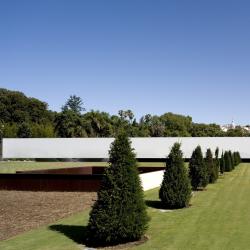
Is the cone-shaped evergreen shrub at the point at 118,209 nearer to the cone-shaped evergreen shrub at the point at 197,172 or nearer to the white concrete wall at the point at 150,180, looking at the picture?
the white concrete wall at the point at 150,180

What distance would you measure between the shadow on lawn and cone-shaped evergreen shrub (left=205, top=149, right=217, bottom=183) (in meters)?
16.6

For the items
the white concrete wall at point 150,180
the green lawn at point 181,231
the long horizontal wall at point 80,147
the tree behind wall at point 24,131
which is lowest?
the green lawn at point 181,231

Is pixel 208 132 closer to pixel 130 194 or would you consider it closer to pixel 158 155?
pixel 158 155

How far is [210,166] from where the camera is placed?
30875 millimetres

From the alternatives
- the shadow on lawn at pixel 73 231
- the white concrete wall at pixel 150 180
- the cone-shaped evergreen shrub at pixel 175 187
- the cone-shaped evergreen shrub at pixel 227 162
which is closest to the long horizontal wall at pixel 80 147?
the cone-shaped evergreen shrub at pixel 227 162

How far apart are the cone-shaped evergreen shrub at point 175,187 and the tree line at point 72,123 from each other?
5784cm

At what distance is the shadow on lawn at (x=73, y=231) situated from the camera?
13039mm

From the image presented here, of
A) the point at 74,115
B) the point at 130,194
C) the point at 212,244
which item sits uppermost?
the point at 74,115

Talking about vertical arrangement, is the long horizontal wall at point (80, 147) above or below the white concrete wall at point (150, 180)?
above

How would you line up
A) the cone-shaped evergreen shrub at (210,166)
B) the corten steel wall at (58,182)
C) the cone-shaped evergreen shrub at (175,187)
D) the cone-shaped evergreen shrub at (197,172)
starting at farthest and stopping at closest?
1. the cone-shaped evergreen shrub at (210,166)
2. the corten steel wall at (58,182)
3. the cone-shaped evergreen shrub at (197,172)
4. the cone-shaped evergreen shrub at (175,187)

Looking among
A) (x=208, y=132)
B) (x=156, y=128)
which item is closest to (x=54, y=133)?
(x=156, y=128)

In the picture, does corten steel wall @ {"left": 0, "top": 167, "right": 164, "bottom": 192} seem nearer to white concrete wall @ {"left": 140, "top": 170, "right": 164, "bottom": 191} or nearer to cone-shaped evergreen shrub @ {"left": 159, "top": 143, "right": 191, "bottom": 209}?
white concrete wall @ {"left": 140, "top": 170, "right": 164, "bottom": 191}

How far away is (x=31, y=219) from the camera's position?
1670 cm

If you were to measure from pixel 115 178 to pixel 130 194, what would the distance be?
0.64 m
